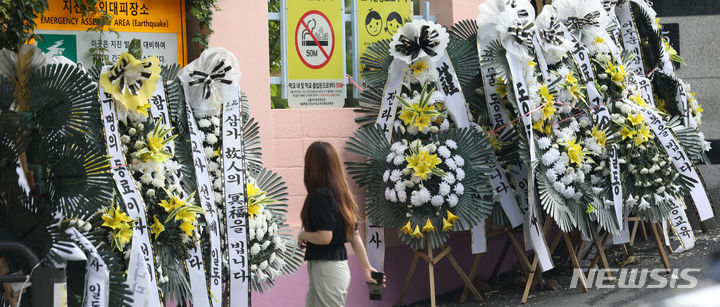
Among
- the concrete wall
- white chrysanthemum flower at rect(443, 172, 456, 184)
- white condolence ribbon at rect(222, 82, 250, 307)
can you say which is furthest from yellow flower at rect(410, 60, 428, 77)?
the concrete wall

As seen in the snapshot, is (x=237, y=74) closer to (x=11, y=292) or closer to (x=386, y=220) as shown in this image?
(x=386, y=220)

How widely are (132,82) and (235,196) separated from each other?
0.99m

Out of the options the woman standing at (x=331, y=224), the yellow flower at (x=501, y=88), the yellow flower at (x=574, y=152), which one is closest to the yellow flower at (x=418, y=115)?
the yellow flower at (x=501, y=88)

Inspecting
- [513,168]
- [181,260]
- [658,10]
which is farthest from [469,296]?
[658,10]

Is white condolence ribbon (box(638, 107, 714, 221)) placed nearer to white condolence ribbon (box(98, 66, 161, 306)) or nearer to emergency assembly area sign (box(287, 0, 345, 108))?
emergency assembly area sign (box(287, 0, 345, 108))

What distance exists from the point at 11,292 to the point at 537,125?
14.4 feet

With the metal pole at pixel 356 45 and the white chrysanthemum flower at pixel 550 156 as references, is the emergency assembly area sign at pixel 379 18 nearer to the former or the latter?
the metal pole at pixel 356 45

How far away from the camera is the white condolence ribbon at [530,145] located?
6793mm

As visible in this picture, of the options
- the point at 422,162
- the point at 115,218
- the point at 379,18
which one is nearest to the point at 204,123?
the point at 115,218

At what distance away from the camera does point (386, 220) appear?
21.8 ft

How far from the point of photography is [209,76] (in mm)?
5520

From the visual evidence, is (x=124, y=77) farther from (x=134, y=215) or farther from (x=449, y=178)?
(x=449, y=178)

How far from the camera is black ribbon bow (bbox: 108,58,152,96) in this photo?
16.4 feet
